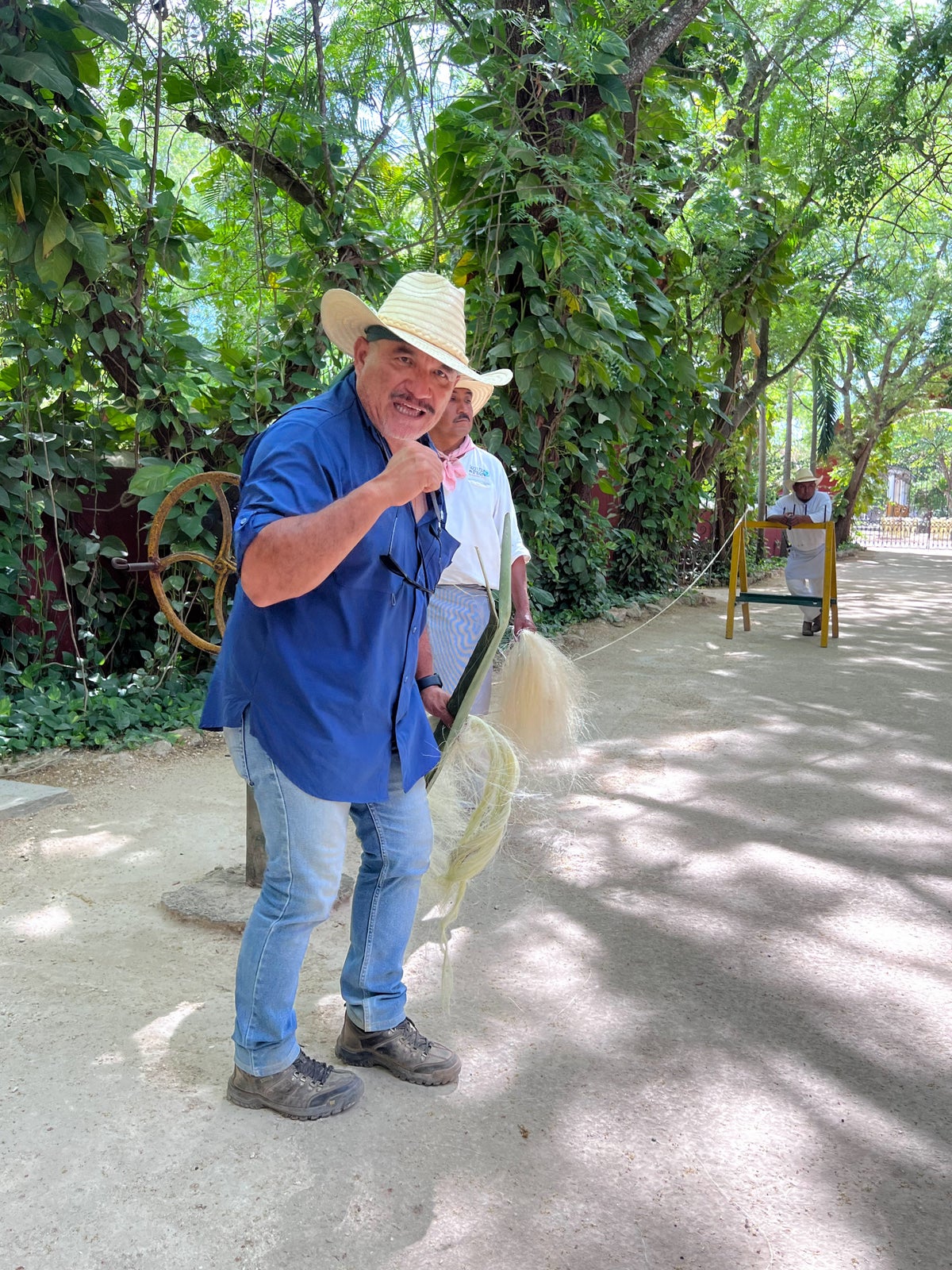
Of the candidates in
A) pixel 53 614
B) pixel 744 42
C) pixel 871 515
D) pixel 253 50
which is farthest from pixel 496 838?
pixel 871 515

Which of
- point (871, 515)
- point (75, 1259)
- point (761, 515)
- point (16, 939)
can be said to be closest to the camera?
point (75, 1259)

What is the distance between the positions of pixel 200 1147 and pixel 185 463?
422cm

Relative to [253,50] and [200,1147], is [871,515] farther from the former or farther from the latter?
[200,1147]

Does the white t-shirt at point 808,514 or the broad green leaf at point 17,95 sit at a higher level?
the broad green leaf at point 17,95

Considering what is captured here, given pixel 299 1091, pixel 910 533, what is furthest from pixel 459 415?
pixel 910 533

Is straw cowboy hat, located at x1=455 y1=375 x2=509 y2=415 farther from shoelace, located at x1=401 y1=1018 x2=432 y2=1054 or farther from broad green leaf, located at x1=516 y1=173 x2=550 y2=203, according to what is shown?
broad green leaf, located at x1=516 y1=173 x2=550 y2=203

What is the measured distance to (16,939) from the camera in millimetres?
3242

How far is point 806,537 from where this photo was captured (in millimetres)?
9992

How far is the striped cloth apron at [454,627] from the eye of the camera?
3928 millimetres

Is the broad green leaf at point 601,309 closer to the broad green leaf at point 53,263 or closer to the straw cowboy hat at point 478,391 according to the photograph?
the broad green leaf at point 53,263

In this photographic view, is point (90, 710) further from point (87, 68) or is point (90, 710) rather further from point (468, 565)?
point (87, 68)

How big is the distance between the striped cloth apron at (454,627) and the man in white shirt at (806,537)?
611 cm

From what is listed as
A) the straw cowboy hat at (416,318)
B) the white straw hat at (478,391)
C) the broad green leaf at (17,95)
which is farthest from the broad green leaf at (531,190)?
the straw cowboy hat at (416,318)

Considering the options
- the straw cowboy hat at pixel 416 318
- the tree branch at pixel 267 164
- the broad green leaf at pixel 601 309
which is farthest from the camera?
the broad green leaf at pixel 601 309
